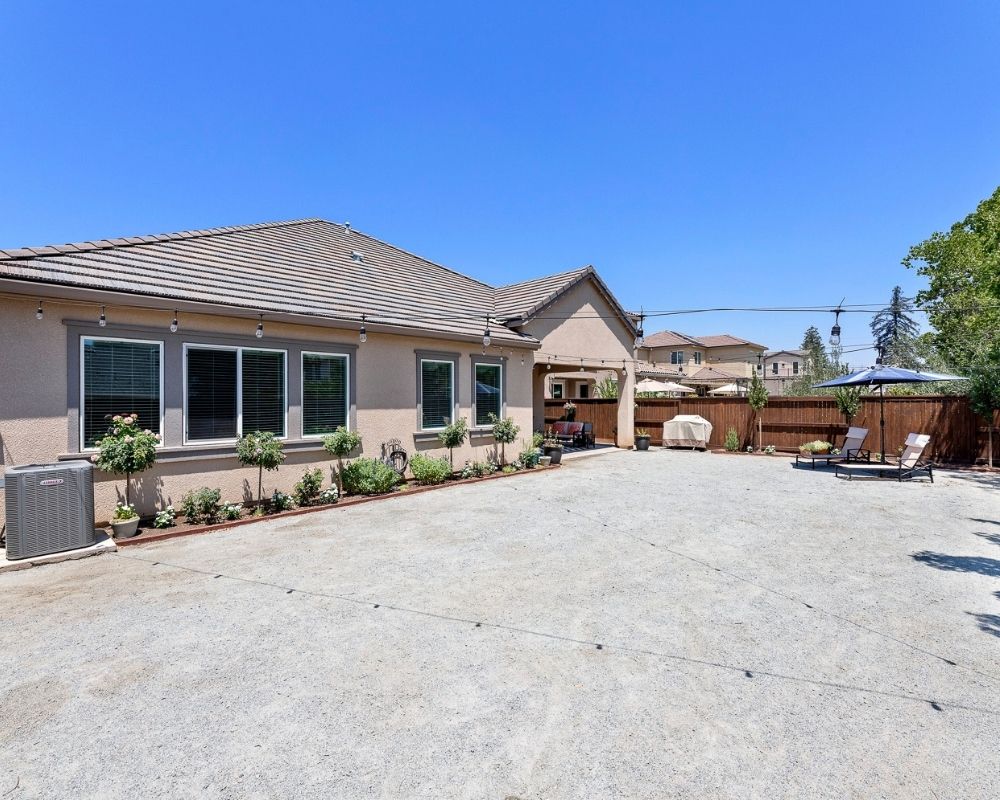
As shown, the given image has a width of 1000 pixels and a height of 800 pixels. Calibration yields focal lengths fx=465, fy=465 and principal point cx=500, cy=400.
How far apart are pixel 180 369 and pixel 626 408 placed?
1364 cm

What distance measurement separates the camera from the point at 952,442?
1341cm

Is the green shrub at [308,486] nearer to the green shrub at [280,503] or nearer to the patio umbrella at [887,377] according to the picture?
the green shrub at [280,503]

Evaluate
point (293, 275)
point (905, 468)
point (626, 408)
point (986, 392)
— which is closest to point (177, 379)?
point (293, 275)

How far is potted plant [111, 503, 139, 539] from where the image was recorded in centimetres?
616

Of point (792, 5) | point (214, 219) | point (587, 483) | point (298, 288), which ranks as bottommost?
point (587, 483)

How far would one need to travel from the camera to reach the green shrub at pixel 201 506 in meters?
6.94

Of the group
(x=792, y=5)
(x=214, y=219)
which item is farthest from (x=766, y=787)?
(x=214, y=219)

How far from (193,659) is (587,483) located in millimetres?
8147

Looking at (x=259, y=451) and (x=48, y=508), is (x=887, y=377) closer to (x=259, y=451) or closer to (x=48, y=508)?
(x=259, y=451)

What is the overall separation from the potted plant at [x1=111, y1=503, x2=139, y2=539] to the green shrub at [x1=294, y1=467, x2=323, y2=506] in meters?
2.30

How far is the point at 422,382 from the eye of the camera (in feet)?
34.1

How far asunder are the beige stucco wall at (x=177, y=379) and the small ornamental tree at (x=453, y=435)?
239 millimetres

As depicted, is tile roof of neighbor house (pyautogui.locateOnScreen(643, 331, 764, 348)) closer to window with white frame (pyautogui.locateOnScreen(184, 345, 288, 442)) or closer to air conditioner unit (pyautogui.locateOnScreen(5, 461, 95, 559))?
window with white frame (pyautogui.locateOnScreen(184, 345, 288, 442))

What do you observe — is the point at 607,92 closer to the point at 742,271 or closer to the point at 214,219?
the point at 742,271
